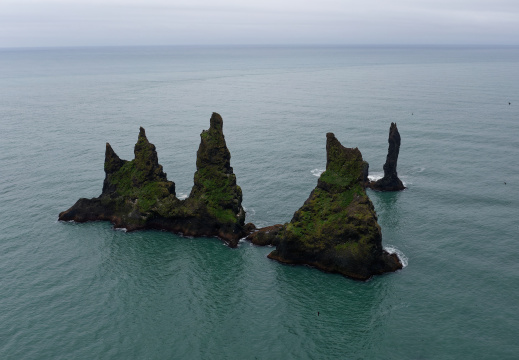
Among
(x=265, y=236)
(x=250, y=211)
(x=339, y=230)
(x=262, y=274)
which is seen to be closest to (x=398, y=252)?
(x=339, y=230)

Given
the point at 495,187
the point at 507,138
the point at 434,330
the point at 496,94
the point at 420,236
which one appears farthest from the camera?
the point at 496,94

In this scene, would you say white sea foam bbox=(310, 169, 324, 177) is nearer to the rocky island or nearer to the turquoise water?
the turquoise water

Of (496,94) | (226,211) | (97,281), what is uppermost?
(496,94)

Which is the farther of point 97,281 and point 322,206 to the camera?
point 322,206

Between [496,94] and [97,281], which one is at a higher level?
[496,94]

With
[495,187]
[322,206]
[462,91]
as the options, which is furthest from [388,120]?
[322,206]

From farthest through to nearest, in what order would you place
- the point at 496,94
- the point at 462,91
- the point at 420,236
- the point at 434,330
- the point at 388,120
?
1. the point at 462,91
2. the point at 496,94
3. the point at 388,120
4. the point at 420,236
5. the point at 434,330

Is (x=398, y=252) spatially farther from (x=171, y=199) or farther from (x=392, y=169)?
(x=171, y=199)

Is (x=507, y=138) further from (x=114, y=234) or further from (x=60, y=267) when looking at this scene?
(x=60, y=267)

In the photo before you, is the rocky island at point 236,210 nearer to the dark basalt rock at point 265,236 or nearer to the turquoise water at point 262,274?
the dark basalt rock at point 265,236
